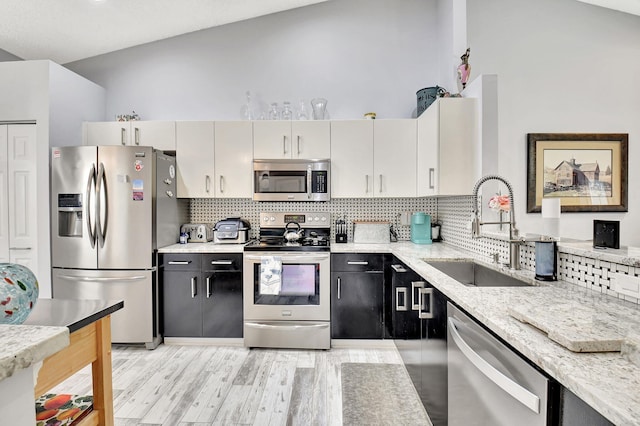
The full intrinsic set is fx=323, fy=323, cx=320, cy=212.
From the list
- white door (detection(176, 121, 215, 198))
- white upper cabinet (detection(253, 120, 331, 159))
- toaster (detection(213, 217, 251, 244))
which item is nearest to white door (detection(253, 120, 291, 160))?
white upper cabinet (detection(253, 120, 331, 159))

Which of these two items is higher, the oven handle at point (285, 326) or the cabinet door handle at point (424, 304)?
the cabinet door handle at point (424, 304)

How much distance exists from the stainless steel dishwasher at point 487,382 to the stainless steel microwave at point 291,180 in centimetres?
196

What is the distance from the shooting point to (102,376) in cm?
130

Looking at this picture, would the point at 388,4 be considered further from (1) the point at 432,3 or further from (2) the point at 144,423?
(2) the point at 144,423

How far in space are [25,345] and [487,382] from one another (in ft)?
4.44

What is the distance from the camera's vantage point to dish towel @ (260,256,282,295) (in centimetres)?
298

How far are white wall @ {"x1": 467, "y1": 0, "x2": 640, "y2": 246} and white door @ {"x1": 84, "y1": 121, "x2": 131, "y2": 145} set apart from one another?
11.4 ft

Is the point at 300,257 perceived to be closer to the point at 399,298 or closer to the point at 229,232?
the point at 229,232

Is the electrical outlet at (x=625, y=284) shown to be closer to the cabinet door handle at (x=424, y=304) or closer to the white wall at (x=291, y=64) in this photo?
the cabinet door handle at (x=424, y=304)

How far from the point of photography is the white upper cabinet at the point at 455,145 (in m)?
2.62

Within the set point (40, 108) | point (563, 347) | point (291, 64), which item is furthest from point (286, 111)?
point (563, 347)

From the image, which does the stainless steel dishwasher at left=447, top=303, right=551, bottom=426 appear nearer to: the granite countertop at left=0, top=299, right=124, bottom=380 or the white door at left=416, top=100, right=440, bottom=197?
the granite countertop at left=0, top=299, right=124, bottom=380

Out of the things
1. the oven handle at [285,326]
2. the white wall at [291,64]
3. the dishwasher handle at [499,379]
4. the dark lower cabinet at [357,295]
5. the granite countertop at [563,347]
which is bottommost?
the oven handle at [285,326]

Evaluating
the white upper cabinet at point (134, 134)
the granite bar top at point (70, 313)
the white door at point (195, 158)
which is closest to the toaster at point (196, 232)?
the white door at point (195, 158)
